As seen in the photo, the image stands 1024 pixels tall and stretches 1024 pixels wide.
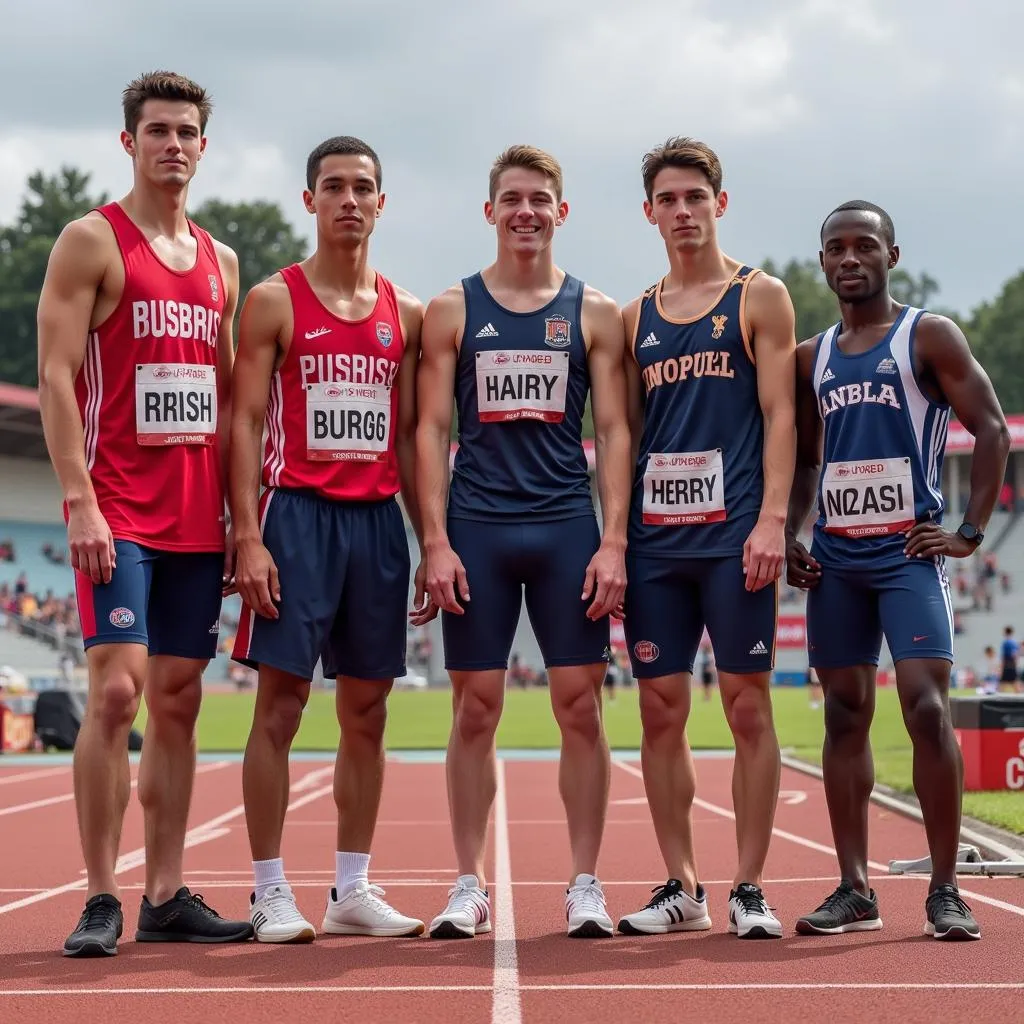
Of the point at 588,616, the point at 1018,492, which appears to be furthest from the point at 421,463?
the point at 1018,492

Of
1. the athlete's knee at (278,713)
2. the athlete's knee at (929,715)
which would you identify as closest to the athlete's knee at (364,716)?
the athlete's knee at (278,713)

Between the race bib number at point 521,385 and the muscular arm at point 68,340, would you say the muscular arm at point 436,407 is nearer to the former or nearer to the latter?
the race bib number at point 521,385

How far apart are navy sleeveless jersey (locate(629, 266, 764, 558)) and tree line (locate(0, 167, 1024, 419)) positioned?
207ft

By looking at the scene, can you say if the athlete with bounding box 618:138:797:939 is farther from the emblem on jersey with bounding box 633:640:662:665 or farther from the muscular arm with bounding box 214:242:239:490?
the muscular arm with bounding box 214:242:239:490

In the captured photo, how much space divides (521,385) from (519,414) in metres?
0.10

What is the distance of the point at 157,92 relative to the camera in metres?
5.21

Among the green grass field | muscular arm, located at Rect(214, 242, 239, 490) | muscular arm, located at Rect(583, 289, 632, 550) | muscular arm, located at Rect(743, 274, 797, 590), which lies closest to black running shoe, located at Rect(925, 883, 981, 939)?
muscular arm, located at Rect(743, 274, 797, 590)

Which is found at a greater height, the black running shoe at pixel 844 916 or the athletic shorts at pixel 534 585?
the athletic shorts at pixel 534 585

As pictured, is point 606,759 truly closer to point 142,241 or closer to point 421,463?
point 421,463

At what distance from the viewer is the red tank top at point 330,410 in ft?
17.1

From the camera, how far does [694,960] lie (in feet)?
14.9

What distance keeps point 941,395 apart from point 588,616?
1435 mm

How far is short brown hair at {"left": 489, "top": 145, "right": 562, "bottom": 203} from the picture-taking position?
17.9 ft

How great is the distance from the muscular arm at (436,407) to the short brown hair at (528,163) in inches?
18.1
